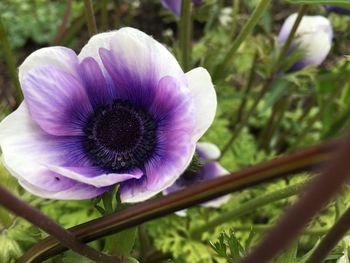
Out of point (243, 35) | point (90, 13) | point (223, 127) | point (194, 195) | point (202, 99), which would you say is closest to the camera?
point (194, 195)

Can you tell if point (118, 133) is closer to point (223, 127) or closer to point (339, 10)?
point (339, 10)

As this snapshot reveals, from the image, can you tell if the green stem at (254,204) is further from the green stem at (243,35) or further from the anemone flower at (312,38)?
the anemone flower at (312,38)

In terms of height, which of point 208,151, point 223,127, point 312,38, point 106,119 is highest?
point 106,119

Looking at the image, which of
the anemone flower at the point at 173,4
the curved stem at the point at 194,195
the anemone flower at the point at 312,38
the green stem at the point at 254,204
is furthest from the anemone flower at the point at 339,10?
the curved stem at the point at 194,195

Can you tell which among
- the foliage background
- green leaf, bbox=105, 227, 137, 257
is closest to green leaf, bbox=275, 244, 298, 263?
the foliage background

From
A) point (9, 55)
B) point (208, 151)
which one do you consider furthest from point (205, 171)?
point (9, 55)

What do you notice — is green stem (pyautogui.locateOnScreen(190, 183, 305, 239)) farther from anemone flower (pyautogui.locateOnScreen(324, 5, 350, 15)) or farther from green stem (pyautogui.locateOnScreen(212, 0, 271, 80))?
anemone flower (pyautogui.locateOnScreen(324, 5, 350, 15))
